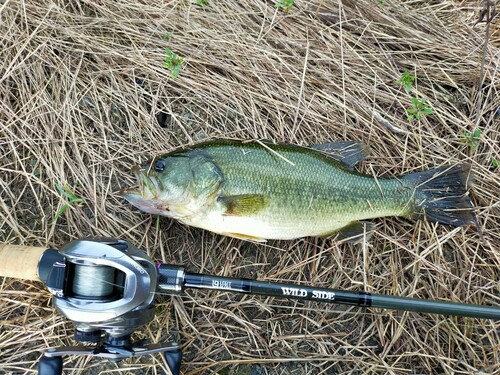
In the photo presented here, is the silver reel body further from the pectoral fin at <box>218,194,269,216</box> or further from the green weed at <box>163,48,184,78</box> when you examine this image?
the green weed at <box>163,48,184,78</box>

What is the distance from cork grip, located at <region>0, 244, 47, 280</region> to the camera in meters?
2.49

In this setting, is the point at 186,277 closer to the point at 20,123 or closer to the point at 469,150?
the point at 20,123

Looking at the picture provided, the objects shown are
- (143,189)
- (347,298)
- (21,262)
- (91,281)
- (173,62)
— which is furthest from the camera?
(173,62)

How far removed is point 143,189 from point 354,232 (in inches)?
62.9

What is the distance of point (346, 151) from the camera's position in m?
3.28

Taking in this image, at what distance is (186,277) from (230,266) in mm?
669

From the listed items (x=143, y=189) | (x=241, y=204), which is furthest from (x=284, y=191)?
(x=143, y=189)

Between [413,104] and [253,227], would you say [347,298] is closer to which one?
[253,227]

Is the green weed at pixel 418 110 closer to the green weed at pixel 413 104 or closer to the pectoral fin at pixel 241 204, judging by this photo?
the green weed at pixel 413 104

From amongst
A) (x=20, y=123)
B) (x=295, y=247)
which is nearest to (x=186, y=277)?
(x=295, y=247)

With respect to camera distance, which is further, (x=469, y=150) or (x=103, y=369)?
(x=469, y=150)

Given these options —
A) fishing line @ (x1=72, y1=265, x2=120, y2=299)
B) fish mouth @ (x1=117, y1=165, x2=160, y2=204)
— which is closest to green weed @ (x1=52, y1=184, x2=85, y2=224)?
fish mouth @ (x1=117, y1=165, x2=160, y2=204)

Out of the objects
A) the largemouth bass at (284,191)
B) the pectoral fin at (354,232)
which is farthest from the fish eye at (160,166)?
the pectoral fin at (354,232)

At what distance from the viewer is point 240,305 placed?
10.3 ft
